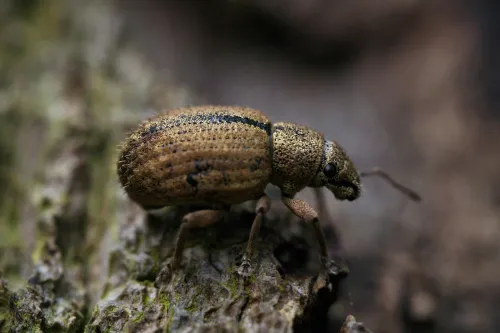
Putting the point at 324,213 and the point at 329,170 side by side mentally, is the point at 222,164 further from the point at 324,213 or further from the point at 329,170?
the point at 324,213

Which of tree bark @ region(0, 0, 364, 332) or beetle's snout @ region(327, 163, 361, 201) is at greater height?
beetle's snout @ region(327, 163, 361, 201)

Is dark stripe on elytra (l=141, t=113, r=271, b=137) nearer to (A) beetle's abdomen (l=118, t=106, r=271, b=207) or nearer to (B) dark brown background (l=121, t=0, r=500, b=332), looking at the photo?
(A) beetle's abdomen (l=118, t=106, r=271, b=207)

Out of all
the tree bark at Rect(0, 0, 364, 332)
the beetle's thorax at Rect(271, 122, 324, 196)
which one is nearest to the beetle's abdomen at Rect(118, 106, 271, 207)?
the beetle's thorax at Rect(271, 122, 324, 196)

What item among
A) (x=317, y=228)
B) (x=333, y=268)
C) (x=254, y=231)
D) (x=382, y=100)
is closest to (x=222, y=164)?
(x=254, y=231)

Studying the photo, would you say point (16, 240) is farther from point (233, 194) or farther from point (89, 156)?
point (233, 194)

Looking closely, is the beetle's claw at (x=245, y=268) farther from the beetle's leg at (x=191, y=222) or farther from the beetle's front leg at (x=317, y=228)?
the beetle's front leg at (x=317, y=228)

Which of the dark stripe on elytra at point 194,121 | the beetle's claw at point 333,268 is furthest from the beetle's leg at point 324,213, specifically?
the dark stripe on elytra at point 194,121

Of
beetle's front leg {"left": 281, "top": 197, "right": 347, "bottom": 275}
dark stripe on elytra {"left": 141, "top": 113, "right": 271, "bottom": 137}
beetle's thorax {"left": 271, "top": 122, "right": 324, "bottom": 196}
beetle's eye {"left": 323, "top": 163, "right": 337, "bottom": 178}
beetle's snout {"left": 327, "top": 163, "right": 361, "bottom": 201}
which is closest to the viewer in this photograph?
beetle's front leg {"left": 281, "top": 197, "right": 347, "bottom": 275}

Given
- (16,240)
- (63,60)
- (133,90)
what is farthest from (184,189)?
(63,60)
